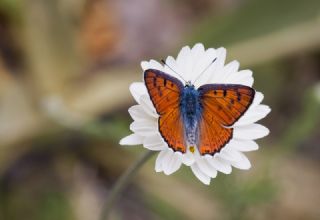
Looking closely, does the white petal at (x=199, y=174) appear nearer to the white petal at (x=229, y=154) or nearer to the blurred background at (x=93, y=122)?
the white petal at (x=229, y=154)

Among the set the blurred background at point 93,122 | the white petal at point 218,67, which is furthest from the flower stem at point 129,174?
the blurred background at point 93,122

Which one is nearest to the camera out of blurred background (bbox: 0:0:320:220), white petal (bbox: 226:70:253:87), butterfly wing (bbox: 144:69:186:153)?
butterfly wing (bbox: 144:69:186:153)

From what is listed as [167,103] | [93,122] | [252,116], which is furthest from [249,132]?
[93,122]

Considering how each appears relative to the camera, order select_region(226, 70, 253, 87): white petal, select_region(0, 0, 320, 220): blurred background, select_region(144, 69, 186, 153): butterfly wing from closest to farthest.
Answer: select_region(144, 69, 186, 153): butterfly wing, select_region(226, 70, 253, 87): white petal, select_region(0, 0, 320, 220): blurred background

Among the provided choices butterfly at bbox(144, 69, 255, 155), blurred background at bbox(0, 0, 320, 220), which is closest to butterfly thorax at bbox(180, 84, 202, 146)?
butterfly at bbox(144, 69, 255, 155)

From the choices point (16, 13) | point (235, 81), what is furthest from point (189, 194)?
point (235, 81)

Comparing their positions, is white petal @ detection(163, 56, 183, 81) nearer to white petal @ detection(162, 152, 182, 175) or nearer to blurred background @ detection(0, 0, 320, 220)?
white petal @ detection(162, 152, 182, 175)
